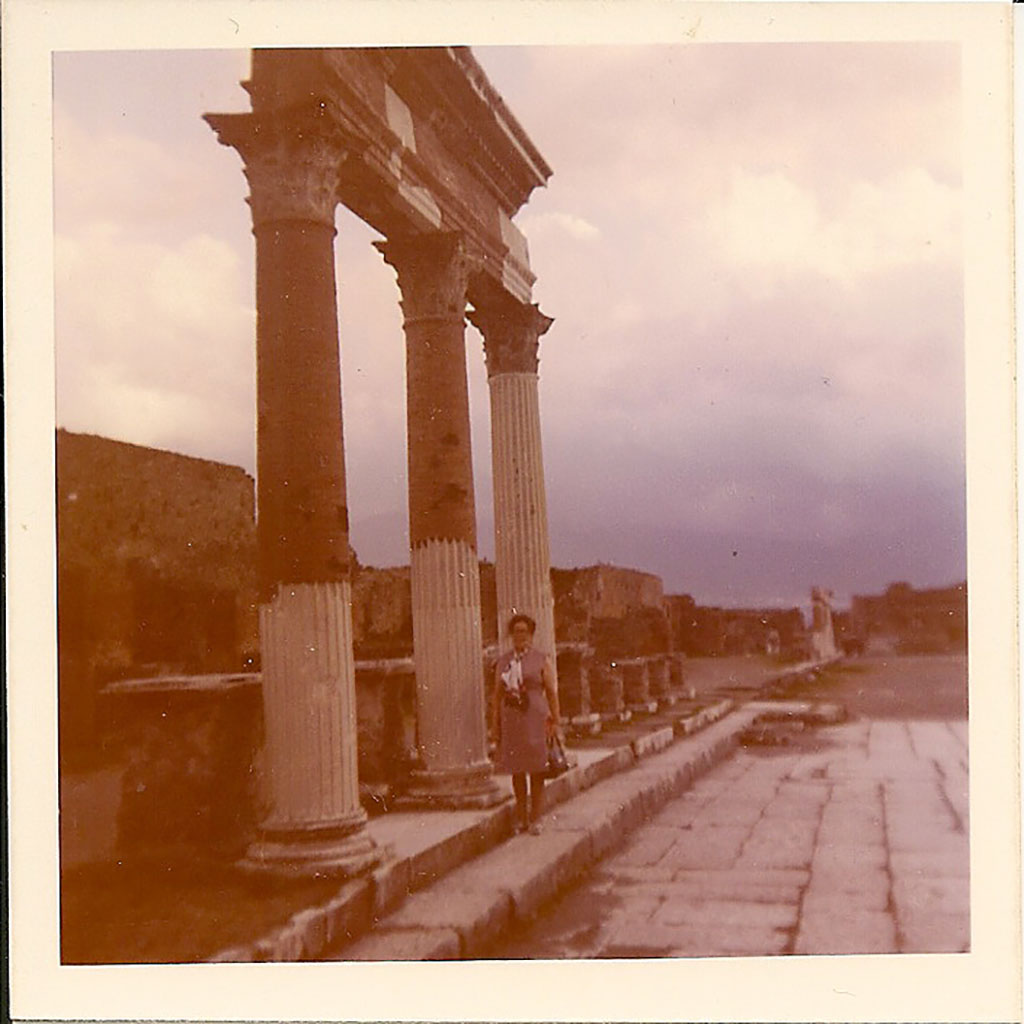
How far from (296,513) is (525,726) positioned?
158 centimetres

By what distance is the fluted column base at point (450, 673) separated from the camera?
6.65 m

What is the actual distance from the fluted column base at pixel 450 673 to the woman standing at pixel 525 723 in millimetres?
212

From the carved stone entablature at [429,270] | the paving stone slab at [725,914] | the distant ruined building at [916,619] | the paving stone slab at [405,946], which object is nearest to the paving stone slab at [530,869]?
the paving stone slab at [405,946]

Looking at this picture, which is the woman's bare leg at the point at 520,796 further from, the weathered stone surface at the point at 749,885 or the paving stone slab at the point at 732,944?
the paving stone slab at the point at 732,944

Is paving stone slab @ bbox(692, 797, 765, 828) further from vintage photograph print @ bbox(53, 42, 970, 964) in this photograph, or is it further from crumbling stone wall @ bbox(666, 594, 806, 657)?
crumbling stone wall @ bbox(666, 594, 806, 657)

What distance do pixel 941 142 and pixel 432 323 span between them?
8.08 ft

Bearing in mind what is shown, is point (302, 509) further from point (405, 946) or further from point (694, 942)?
point (694, 942)

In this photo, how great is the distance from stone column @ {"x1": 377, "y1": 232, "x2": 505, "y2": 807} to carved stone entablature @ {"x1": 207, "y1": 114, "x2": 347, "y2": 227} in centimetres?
90

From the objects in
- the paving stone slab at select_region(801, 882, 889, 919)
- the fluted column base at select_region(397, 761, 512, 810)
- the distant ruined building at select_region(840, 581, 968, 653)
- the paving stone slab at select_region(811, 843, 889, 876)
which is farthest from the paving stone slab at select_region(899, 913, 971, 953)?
the fluted column base at select_region(397, 761, 512, 810)

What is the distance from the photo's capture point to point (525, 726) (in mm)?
6551

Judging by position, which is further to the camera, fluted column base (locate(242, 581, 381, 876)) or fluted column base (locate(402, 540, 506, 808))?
fluted column base (locate(402, 540, 506, 808))

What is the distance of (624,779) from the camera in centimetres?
666

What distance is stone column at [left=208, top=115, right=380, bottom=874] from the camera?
572cm

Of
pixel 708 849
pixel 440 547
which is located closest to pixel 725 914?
pixel 708 849
